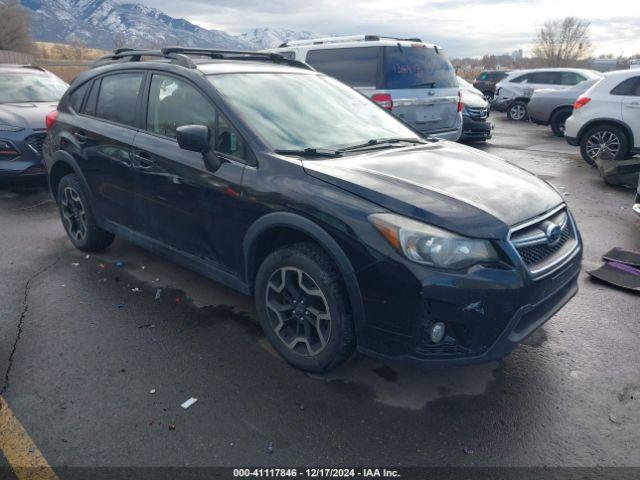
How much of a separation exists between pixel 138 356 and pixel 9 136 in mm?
5385

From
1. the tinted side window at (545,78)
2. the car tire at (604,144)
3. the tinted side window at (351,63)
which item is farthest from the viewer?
the tinted side window at (545,78)

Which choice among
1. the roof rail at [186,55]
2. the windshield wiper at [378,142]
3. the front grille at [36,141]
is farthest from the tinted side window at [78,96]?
the windshield wiper at [378,142]

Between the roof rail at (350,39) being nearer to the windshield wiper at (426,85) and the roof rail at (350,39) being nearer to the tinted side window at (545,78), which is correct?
the windshield wiper at (426,85)

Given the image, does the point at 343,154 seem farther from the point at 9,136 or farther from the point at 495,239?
the point at 9,136

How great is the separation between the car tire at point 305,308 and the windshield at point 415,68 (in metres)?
5.30

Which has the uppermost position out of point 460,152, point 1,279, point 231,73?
point 231,73

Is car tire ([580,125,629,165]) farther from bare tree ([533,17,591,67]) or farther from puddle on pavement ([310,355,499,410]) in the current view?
bare tree ([533,17,591,67])

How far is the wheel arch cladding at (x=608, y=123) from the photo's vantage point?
8578 millimetres

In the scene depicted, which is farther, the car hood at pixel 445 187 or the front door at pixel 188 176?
the front door at pixel 188 176

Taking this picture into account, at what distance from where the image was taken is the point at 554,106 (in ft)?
43.8

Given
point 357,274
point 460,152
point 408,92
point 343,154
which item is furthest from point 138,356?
point 408,92

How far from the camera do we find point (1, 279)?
14.4ft

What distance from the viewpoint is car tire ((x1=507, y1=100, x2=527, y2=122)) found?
56.7 feet

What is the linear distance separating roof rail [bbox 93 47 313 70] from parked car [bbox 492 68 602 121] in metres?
13.9
